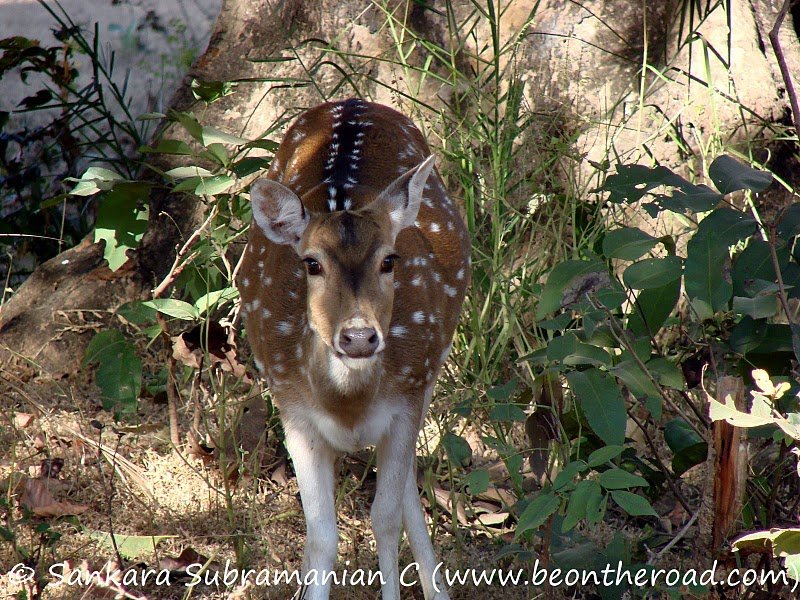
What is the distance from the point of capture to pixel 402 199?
4.07 meters

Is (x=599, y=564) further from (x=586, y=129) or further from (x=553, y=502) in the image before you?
(x=586, y=129)

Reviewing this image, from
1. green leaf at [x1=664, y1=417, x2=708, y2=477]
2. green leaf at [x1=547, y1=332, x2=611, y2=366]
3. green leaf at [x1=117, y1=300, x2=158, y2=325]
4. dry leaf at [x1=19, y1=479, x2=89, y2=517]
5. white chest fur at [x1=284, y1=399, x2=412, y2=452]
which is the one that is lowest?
dry leaf at [x1=19, y1=479, x2=89, y2=517]

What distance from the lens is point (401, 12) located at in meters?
6.84

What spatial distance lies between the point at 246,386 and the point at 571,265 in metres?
2.54

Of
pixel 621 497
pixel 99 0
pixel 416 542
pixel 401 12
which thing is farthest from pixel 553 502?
pixel 99 0

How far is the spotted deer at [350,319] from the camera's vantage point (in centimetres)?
382

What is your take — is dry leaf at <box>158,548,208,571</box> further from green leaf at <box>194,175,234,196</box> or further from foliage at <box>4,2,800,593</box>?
green leaf at <box>194,175,234,196</box>

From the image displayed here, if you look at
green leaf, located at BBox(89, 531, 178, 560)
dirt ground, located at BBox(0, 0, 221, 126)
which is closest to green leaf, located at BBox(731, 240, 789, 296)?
green leaf, located at BBox(89, 531, 178, 560)

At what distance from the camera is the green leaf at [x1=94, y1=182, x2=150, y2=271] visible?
502cm

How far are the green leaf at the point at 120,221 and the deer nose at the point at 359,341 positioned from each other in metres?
1.83

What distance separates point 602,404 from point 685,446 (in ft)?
2.32

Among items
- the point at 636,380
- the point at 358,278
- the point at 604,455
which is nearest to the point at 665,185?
the point at 636,380

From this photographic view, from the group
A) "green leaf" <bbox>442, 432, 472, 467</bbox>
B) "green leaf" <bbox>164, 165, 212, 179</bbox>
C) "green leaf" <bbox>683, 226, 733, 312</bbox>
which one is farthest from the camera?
"green leaf" <bbox>164, 165, 212, 179</bbox>

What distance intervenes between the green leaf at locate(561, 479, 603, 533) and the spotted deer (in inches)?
33.5
